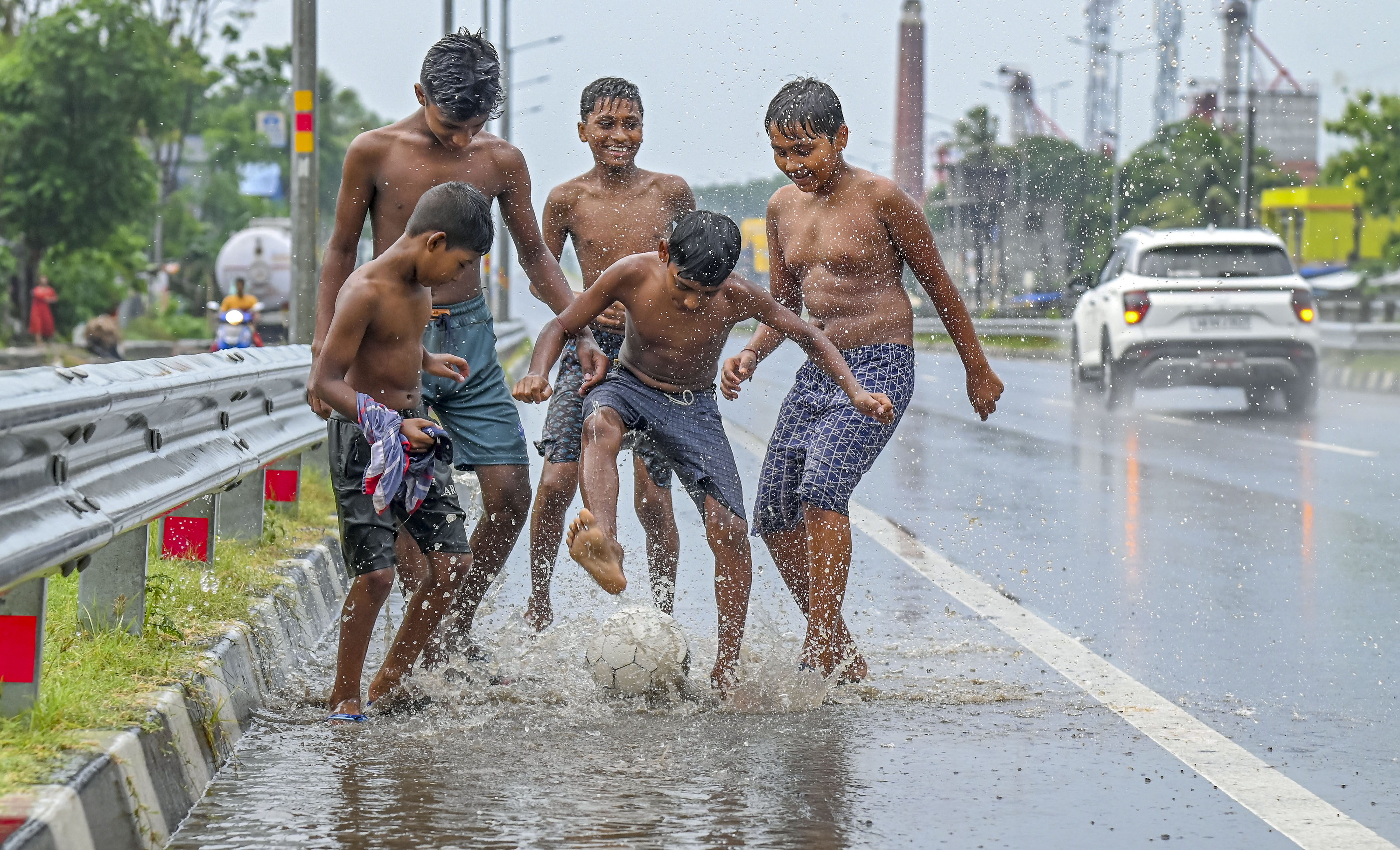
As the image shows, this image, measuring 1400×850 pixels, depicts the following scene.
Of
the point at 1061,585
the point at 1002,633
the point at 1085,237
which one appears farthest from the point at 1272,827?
the point at 1085,237

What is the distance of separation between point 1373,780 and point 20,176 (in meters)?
32.5

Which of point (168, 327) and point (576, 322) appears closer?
point (576, 322)

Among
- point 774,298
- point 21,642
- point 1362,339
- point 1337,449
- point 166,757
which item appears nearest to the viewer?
point 21,642

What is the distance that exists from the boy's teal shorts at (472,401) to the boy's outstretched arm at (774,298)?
67 centimetres

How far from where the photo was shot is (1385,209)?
51.1 metres

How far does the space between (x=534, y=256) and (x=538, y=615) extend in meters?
1.27

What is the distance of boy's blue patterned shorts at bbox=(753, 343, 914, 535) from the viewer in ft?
18.8

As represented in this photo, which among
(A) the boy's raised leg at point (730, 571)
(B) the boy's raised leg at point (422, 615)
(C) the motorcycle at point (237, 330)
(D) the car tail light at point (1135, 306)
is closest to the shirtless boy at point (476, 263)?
(B) the boy's raised leg at point (422, 615)

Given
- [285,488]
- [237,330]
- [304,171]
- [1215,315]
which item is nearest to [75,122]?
[237,330]

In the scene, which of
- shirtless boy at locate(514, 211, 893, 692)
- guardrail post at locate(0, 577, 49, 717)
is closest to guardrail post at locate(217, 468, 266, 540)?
shirtless boy at locate(514, 211, 893, 692)

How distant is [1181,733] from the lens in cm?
509

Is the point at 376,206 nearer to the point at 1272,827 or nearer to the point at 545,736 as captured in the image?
the point at 545,736

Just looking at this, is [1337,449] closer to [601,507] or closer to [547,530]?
[547,530]

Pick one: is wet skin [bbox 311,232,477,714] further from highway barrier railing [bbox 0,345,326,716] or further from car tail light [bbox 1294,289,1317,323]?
car tail light [bbox 1294,289,1317,323]
